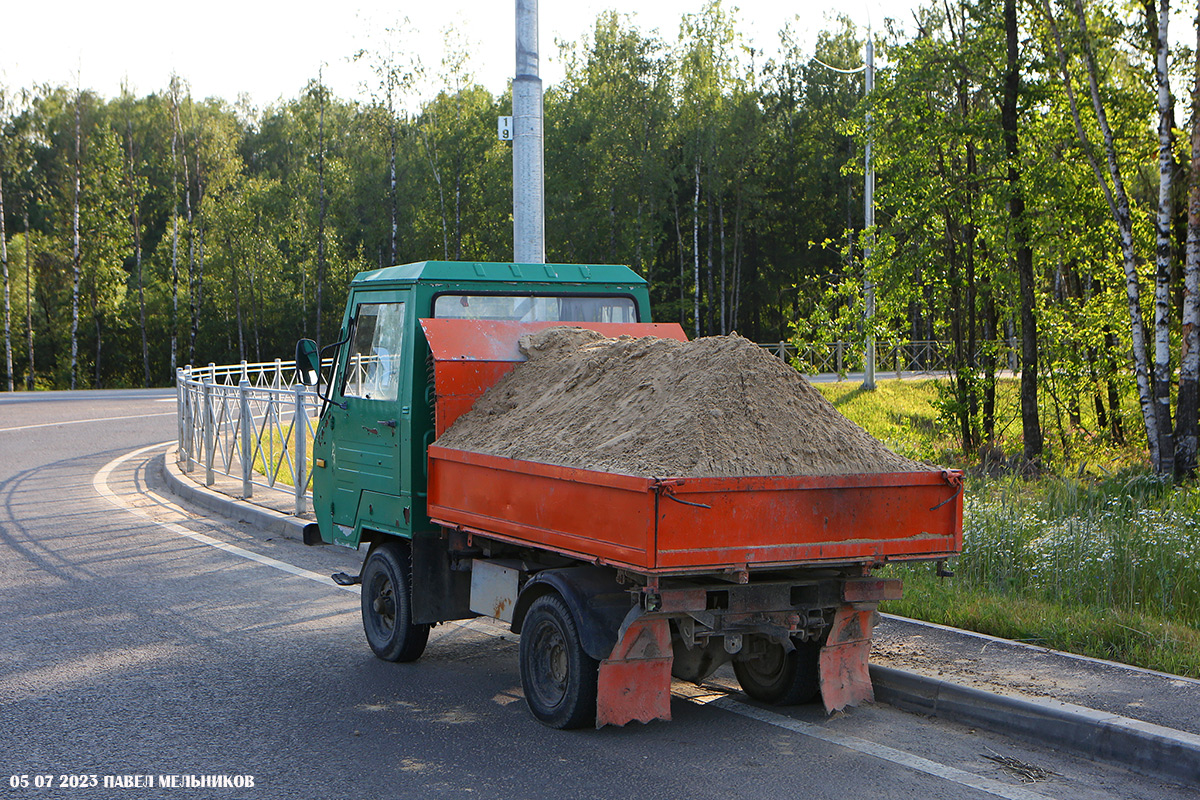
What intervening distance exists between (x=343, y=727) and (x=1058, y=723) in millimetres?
3326

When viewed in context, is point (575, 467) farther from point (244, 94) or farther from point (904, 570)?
point (244, 94)

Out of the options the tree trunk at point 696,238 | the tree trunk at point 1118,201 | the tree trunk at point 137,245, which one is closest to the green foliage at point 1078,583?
the tree trunk at point 1118,201

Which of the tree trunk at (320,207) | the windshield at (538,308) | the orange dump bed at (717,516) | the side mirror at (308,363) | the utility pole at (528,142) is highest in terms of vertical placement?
the tree trunk at (320,207)

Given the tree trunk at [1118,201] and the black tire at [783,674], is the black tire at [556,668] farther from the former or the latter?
the tree trunk at [1118,201]

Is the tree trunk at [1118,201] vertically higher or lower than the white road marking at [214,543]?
higher

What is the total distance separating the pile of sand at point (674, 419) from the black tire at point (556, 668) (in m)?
0.74

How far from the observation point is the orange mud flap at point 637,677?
4.91 m

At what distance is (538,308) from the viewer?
276 inches

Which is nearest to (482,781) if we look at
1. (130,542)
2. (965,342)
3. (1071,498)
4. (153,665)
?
(153,665)

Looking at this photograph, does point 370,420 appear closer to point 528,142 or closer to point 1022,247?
point 528,142

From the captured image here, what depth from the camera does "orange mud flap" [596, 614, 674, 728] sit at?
193 inches

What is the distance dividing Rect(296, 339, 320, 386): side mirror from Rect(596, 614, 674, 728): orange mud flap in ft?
9.63

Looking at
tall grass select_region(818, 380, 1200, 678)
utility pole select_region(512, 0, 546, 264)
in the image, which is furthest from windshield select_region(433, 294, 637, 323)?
utility pole select_region(512, 0, 546, 264)

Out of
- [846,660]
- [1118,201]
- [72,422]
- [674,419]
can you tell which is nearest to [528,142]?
[674,419]
